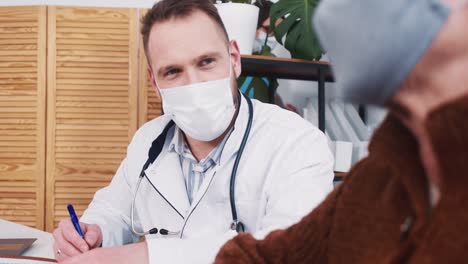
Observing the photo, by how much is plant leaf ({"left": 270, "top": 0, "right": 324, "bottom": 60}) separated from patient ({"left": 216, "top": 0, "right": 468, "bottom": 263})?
126 cm

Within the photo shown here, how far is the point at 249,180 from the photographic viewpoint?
981 mm

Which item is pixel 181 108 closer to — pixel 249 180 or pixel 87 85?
pixel 249 180

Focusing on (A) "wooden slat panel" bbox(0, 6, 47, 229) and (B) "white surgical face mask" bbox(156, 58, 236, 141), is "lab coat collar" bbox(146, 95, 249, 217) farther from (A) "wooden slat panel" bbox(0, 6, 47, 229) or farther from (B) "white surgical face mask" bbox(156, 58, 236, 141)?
(A) "wooden slat panel" bbox(0, 6, 47, 229)

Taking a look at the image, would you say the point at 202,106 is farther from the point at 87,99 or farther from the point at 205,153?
the point at 87,99

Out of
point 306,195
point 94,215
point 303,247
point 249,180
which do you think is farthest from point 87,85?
point 303,247

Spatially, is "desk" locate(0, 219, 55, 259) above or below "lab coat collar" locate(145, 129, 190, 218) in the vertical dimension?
below

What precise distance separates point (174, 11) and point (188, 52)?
135 mm

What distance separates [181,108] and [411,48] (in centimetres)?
78

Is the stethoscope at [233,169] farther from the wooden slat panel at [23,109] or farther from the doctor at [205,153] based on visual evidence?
the wooden slat panel at [23,109]

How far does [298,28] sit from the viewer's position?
1.63m

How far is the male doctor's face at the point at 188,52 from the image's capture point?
0.98m

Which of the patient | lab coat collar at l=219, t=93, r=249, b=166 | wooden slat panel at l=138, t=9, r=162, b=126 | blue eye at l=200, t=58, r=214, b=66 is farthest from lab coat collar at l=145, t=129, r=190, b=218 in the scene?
wooden slat panel at l=138, t=9, r=162, b=126

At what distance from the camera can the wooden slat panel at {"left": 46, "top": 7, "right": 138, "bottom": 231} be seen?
2.22m

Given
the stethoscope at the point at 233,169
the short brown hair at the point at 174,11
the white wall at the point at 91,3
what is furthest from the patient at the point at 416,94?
the white wall at the point at 91,3
